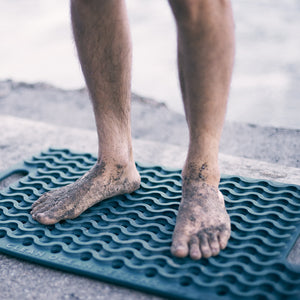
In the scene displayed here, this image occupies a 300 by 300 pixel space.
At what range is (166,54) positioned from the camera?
13.8 feet

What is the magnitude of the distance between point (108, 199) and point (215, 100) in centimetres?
66

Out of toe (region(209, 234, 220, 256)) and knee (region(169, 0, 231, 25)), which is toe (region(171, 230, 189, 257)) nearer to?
toe (region(209, 234, 220, 256))

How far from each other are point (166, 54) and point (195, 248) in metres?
3.08

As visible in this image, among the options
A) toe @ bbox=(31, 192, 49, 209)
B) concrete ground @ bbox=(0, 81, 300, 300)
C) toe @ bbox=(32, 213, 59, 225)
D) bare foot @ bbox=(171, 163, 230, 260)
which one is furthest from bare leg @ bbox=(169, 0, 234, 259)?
toe @ bbox=(31, 192, 49, 209)

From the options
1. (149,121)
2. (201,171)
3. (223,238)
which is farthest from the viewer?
(149,121)

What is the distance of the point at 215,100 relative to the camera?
57.4 inches

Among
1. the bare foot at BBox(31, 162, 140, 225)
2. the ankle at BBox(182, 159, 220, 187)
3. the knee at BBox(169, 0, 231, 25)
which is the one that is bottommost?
the bare foot at BBox(31, 162, 140, 225)

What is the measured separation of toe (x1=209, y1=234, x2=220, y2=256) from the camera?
1.41 metres

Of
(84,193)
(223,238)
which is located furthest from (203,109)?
(84,193)

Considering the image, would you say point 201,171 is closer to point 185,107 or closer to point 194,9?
point 185,107

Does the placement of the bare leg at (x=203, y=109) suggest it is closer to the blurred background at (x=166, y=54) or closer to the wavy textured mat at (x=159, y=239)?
the wavy textured mat at (x=159, y=239)

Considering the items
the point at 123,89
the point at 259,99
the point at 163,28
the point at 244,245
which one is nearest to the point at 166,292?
the point at 244,245

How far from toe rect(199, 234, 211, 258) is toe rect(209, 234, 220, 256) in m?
0.01

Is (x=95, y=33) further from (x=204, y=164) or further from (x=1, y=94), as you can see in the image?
(x=1, y=94)
